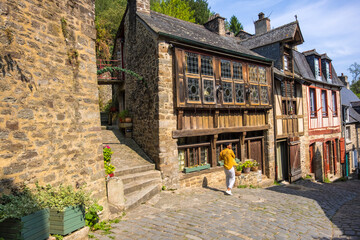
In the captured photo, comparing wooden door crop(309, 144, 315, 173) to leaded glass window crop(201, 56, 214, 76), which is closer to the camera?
leaded glass window crop(201, 56, 214, 76)

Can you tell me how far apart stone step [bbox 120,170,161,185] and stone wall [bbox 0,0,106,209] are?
177 centimetres

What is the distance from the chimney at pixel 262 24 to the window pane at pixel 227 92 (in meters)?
9.05

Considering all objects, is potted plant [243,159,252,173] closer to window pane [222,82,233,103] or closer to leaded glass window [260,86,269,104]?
window pane [222,82,233,103]

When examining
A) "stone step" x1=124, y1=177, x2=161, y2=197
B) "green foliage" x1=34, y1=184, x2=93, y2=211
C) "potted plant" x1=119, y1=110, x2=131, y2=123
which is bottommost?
"stone step" x1=124, y1=177, x2=161, y2=197

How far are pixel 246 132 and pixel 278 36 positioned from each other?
242 inches

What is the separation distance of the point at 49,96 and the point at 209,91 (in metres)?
6.17

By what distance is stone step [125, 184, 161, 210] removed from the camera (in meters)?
5.91

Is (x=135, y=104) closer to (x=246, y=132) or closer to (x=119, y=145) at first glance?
(x=119, y=145)

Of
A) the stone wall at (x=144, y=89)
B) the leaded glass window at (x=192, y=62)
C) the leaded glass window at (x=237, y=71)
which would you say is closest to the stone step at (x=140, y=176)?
the stone wall at (x=144, y=89)

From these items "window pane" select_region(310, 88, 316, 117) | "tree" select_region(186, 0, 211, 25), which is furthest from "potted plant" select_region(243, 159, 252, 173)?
"tree" select_region(186, 0, 211, 25)

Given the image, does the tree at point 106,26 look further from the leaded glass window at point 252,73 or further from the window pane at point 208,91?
the leaded glass window at point 252,73

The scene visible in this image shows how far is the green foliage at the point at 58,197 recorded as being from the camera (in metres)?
3.68

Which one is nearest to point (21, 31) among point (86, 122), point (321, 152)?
point (86, 122)

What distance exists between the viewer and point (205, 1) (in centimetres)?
2725
